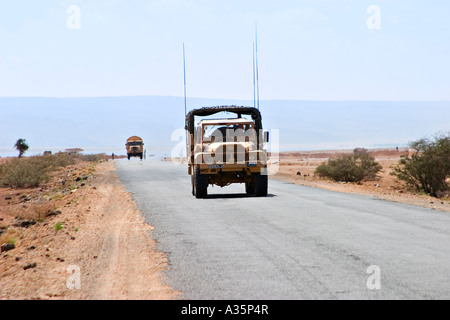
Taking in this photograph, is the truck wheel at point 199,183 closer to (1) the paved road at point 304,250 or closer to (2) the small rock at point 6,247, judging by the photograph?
(1) the paved road at point 304,250

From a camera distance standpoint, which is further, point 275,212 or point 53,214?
point 53,214

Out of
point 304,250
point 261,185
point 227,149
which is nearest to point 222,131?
point 227,149

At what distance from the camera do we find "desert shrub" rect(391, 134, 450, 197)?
2667 centimetres

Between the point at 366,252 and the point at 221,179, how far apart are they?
1076cm

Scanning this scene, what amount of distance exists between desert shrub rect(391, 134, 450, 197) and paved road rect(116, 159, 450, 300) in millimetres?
10810

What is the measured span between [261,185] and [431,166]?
11.0 metres

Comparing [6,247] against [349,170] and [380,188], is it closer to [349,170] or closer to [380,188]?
[380,188]

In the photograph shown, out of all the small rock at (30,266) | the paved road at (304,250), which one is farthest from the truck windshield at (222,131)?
the small rock at (30,266)

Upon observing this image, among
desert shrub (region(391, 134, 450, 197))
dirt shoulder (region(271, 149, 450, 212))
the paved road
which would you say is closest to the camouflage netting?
the paved road

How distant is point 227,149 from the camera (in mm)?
18953

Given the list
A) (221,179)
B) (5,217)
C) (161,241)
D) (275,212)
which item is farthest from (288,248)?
(5,217)

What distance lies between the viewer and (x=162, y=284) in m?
7.44

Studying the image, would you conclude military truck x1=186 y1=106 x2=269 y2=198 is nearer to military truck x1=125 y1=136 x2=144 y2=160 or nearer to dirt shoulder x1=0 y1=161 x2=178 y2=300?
dirt shoulder x1=0 y1=161 x2=178 y2=300

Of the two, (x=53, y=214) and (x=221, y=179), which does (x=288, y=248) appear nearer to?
(x=221, y=179)
